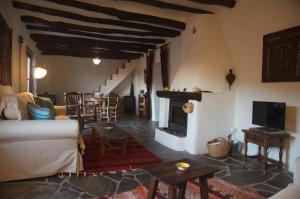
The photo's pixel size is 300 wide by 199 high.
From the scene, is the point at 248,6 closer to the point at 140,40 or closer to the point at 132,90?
the point at 140,40

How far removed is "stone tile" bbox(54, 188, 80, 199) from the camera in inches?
94.5

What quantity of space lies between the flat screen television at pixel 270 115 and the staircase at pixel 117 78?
6.88 meters

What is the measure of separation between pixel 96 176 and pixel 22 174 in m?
0.88

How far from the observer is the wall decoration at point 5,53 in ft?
11.2

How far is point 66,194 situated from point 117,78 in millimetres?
7590

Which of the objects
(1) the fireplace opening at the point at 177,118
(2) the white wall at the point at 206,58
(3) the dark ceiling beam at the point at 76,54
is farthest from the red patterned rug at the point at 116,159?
(3) the dark ceiling beam at the point at 76,54

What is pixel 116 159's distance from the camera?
12.0ft

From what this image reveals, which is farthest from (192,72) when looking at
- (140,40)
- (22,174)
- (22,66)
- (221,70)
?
(22,66)

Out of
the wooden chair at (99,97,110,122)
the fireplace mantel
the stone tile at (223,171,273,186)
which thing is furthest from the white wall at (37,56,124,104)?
the stone tile at (223,171,273,186)

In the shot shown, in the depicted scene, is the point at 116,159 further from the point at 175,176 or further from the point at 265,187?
the point at 265,187

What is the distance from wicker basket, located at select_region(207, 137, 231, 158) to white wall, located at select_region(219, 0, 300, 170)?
47cm

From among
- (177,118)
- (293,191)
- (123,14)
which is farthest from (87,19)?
(293,191)

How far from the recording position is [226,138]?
14.3ft

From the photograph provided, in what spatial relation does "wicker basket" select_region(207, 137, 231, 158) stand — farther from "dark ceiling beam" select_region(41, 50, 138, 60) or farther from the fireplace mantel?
"dark ceiling beam" select_region(41, 50, 138, 60)
